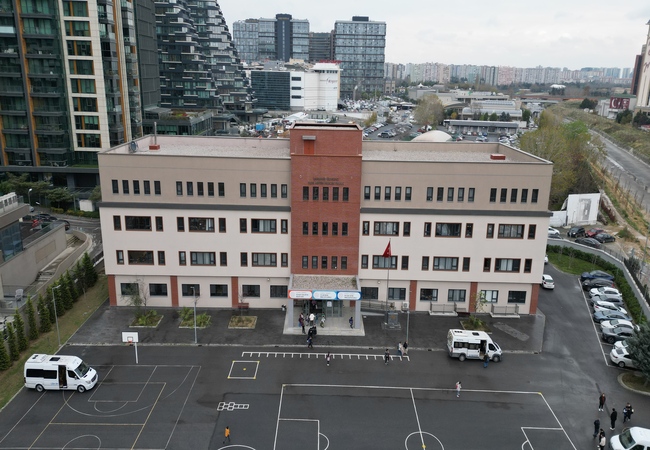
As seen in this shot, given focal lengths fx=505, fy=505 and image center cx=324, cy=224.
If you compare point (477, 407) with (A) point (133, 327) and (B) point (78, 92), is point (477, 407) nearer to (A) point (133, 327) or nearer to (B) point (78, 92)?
(A) point (133, 327)

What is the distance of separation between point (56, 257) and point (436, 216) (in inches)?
1649

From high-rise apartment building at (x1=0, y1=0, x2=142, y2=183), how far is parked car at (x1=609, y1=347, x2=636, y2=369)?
79942 mm

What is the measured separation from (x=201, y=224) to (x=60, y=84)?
54130mm

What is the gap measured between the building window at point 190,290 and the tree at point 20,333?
13252 millimetres

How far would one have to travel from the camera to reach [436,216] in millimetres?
45438

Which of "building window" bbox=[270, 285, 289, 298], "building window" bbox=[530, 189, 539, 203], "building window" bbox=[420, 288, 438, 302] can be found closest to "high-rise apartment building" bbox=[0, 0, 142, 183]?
"building window" bbox=[270, 285, 289, 298]

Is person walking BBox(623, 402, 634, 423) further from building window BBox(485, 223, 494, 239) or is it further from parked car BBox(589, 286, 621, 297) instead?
parked car BBox(589, 286, 621, 297)

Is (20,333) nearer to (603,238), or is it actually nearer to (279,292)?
(279,292)

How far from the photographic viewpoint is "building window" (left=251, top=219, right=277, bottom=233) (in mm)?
45875

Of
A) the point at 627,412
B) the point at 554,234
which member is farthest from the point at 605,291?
the point at 627,412

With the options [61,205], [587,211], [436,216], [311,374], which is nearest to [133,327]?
[311,374]

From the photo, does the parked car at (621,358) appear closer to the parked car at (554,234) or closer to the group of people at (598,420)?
the group of people at (598,420)

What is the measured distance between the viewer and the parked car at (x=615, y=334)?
141 feet

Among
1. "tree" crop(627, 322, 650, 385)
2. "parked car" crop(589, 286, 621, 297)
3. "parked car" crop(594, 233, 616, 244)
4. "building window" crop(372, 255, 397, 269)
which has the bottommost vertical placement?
"parked car" crop(594, 233, 616, 244)
